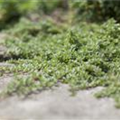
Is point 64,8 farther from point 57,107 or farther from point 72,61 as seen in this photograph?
point 57,107

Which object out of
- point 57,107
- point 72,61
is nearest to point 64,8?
point 72,61

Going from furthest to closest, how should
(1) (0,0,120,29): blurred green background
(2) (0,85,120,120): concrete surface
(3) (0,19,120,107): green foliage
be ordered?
1. (1) (0,0,120,29): blurred green background
2. (3) (0,19,120,107): green foliage
3. (2) (0,85,120,120): concrete surface

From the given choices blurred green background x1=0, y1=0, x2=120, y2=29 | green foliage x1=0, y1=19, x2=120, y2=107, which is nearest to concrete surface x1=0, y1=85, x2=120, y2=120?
green foliage x1=0, y1=19, x2=120, y2=107

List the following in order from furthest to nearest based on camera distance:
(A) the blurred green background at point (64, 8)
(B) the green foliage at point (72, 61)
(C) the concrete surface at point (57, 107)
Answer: (A) the blurred green background at point (64, 8), (B) the green foliage at point (72, 61), (C) the concrete surface at point (57, 107)

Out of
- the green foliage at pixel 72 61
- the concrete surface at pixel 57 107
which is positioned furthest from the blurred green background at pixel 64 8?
the concrete surface at pixel 57 107

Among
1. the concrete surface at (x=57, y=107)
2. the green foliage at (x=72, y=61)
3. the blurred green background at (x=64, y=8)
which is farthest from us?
the blurred green background at (x=64, y=8)

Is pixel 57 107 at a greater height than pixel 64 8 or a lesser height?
lesser

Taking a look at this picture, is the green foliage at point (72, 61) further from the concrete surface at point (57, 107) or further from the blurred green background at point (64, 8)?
the blurred green background at point (64, 8)

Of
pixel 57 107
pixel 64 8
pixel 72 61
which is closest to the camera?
pixel 57 107

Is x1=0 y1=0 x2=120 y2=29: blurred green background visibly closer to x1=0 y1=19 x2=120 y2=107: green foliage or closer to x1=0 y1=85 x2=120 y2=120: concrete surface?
x1=0 y1=19 x2=120 y2=107: green foliage

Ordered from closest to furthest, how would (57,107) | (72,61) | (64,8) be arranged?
(57,107)
(72,61)
(64,8)

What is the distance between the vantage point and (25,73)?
18.3ft

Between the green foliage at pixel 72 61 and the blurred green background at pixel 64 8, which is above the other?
the blurred green background at pixel 64 8

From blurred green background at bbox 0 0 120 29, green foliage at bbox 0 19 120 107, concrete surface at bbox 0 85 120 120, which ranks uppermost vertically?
blurred green background at bbox 0 0 120 29
